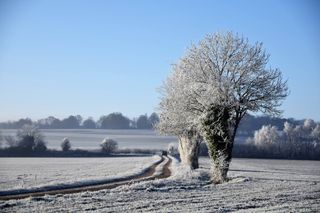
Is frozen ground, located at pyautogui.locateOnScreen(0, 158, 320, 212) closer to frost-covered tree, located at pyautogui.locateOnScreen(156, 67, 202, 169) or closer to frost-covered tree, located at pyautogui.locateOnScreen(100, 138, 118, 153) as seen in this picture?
frost-covered tree, located at pyautogui.locateOnScreen(156, 67, 202, 169)

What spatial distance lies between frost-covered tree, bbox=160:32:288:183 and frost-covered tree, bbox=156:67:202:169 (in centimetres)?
27

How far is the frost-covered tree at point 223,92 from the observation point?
33.8m

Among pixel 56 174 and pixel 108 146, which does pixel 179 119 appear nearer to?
pixel 56 174

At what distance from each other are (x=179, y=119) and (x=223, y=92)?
533 centimetres

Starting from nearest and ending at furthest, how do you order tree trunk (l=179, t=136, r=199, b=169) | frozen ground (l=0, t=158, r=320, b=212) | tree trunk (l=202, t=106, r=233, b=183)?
frozen ground (l=0, t=158, r=320, b=212)
tree trunk (l=202, t=106, r=233, b=183)
tree trunk (l=179, t=136, r=199, b=169)

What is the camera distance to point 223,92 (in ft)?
110

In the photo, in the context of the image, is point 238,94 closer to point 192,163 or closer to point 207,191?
point 207,191

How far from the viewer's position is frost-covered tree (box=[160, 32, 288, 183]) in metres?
33.8

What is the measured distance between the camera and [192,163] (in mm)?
52531

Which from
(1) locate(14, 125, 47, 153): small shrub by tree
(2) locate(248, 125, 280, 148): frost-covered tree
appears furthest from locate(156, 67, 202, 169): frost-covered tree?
(2) locate(248, 125, 280, 148): frost-covered tree

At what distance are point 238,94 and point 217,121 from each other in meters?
2.82

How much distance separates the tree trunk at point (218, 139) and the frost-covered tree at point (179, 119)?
1916 mm

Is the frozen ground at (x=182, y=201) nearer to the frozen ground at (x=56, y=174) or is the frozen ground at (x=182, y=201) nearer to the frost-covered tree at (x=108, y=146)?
the frozen ground at (x=56, y=174)

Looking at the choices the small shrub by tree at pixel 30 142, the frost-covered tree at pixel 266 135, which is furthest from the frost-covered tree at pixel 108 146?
the frost-covered tree at pixel 266 135
